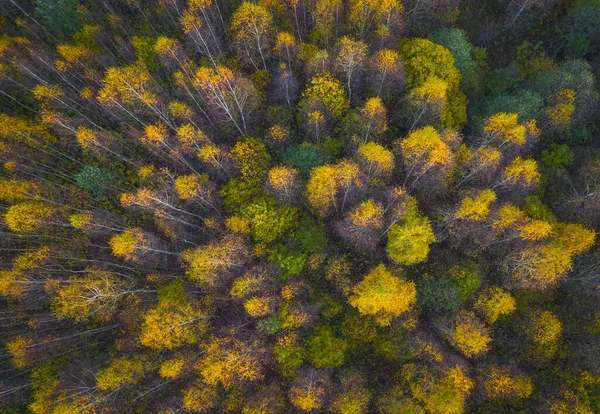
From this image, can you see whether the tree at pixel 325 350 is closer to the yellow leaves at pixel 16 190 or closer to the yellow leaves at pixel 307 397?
the yellow leaves at pixel 307 397

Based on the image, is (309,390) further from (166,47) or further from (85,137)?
(166,47)

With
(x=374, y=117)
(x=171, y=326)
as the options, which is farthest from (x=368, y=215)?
(x=171, y=326)

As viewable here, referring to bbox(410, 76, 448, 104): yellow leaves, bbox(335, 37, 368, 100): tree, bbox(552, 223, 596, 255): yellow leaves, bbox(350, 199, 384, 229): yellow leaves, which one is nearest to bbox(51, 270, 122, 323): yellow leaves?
bbox(350, 199, 384, 229): yellow leaves

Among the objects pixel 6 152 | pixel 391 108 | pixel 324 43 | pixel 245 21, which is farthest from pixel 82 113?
pixel 391 108

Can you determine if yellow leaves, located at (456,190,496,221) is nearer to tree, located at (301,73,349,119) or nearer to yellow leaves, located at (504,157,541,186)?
yellow leaves, located at (504,157,541,186)

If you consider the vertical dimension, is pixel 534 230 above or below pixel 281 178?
above

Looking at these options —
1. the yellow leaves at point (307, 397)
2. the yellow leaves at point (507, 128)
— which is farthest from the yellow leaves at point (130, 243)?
the yellow leaves at point (507, 128)
